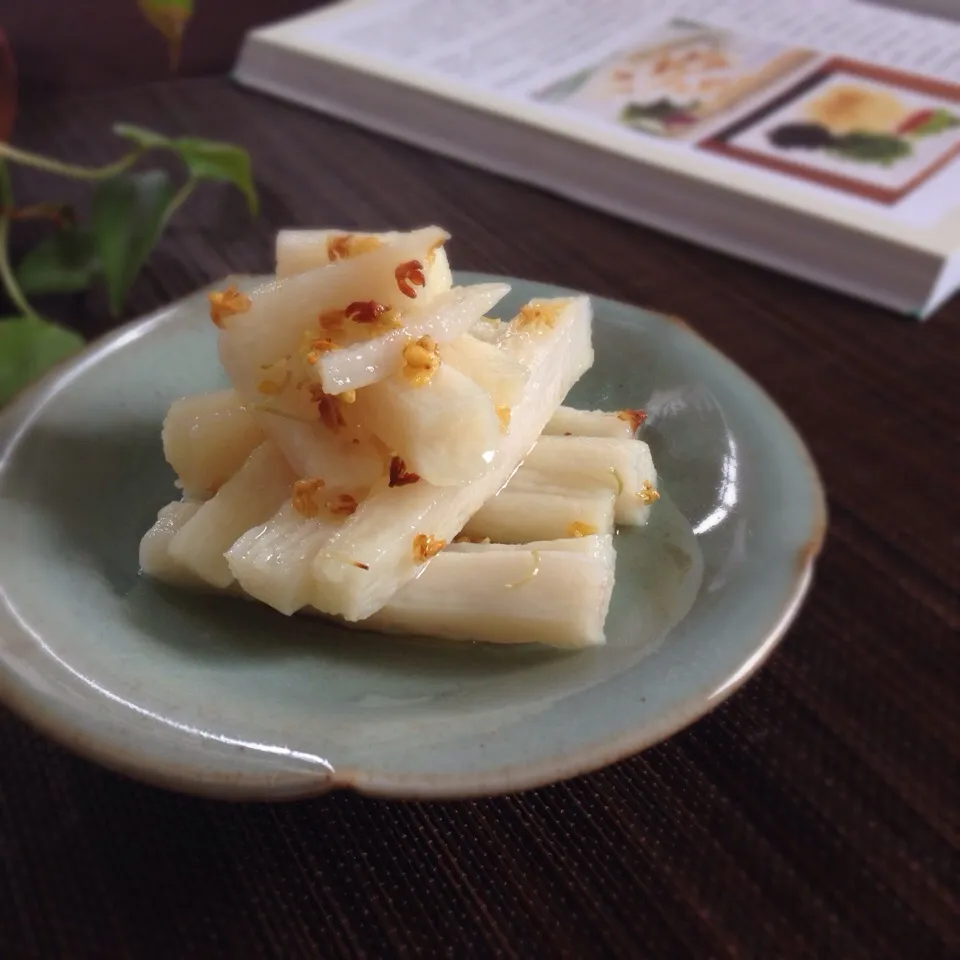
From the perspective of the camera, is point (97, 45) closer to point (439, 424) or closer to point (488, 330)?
point (488, 330)

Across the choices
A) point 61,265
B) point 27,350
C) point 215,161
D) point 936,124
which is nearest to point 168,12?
point 215,161

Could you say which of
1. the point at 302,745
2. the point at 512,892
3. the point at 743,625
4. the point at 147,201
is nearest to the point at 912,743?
the point at 743,625

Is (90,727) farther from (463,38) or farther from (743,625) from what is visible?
(463,38)

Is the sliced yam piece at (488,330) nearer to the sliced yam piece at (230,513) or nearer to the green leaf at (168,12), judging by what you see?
the sliced yam piece at (230,513)

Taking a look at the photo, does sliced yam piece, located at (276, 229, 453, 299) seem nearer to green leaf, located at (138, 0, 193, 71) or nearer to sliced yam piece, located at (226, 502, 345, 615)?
sliced yam piece, located at (226, 502, 345, 615)

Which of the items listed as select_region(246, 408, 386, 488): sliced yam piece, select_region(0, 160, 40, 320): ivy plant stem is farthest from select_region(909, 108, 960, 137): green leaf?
select_region(0, 160, 40, 320): ivy plant stem

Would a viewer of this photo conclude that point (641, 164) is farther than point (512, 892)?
Yes
